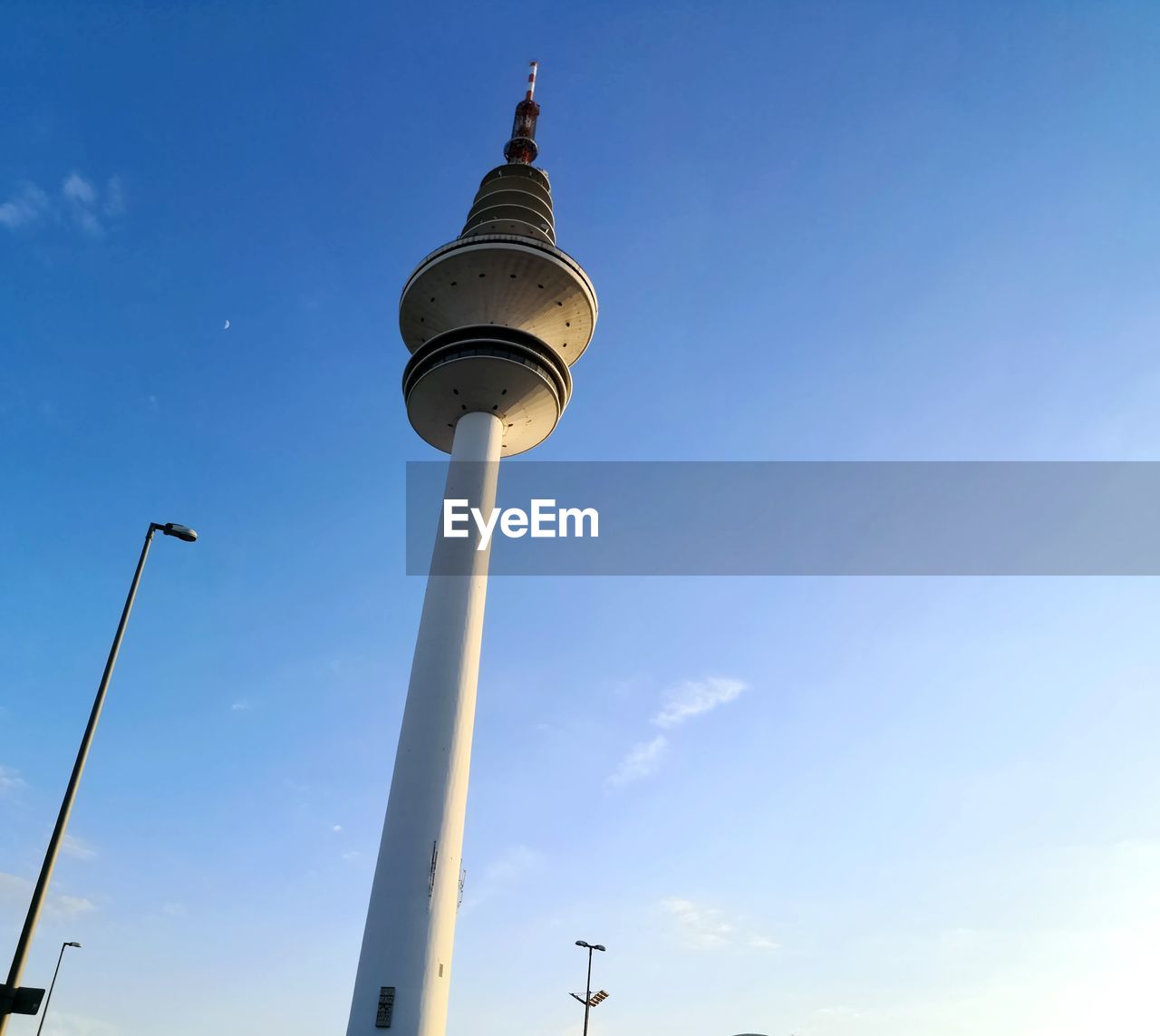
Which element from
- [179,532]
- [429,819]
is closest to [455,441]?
[429,819]

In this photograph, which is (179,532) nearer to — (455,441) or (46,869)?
(46,869)

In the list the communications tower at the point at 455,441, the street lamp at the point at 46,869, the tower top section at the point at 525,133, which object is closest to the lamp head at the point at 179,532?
the street lamp at the point at 46,869

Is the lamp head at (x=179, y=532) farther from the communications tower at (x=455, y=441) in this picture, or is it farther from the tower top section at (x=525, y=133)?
the tower top section at (x=525, y=133)

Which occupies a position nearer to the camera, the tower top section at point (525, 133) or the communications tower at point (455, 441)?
the communications tower at point (455, 441)

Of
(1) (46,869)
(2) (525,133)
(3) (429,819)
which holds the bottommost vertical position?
(1) (46,869)

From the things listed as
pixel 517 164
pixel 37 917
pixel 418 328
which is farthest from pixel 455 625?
pixel 517 164

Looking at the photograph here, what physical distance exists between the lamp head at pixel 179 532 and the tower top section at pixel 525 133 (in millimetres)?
53868

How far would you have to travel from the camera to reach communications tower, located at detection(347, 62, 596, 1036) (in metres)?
38.0

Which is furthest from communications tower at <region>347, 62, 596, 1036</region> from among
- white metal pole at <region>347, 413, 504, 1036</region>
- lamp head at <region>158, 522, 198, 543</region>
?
lamp head at <region>158, 522, 198, 543</region>

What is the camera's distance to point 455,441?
5447 centimetres

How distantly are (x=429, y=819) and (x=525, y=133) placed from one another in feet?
182

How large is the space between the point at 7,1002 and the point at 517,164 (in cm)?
6374

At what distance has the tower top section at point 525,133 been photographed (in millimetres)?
70188

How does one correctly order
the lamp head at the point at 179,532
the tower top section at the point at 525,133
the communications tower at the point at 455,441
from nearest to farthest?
→ the lamp head at the point at 179,532 → the communications tower at the point at 455,441 → the tower top section at the point at 525,133
